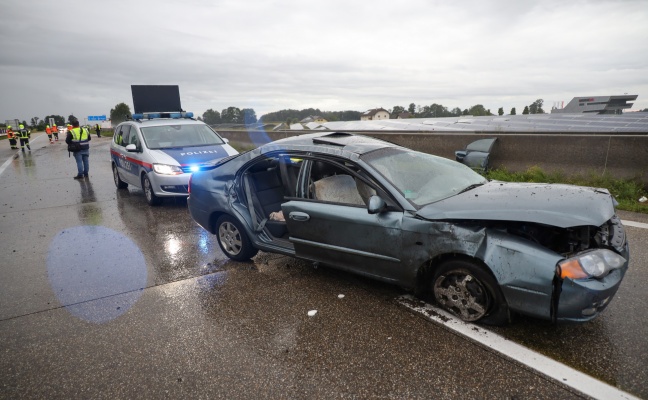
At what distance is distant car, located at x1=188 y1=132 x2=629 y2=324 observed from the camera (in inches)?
109

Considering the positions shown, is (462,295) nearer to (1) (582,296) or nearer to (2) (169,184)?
(1) (582,296)

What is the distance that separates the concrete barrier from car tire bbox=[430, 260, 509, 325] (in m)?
6.23

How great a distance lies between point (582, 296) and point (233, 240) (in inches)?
146

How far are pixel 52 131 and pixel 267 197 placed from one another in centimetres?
3960

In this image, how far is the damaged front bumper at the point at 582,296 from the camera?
8.71 ft

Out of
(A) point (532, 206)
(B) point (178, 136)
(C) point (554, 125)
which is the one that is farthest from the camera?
(C) point (554, 125)

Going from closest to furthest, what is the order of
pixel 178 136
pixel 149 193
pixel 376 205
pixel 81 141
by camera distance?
pixel 376 205 → pixel 149 193 → pixel 178 136 → pixel 81 141

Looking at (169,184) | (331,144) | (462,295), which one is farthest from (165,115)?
(462,295)

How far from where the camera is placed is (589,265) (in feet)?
8.86

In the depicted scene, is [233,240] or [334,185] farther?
[233,240]

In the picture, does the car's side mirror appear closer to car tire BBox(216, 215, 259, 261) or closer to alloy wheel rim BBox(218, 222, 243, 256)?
car tire BBox(216, 215, 259, 261)

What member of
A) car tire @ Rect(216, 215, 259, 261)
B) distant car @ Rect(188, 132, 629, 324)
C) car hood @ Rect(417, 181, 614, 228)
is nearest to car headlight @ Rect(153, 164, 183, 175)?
car tire @ Rect(216, 215, 259, 261)

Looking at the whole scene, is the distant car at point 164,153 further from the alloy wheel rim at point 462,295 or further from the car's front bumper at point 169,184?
the alloy wheel rim at point 462,295

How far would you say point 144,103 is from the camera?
538 inches
